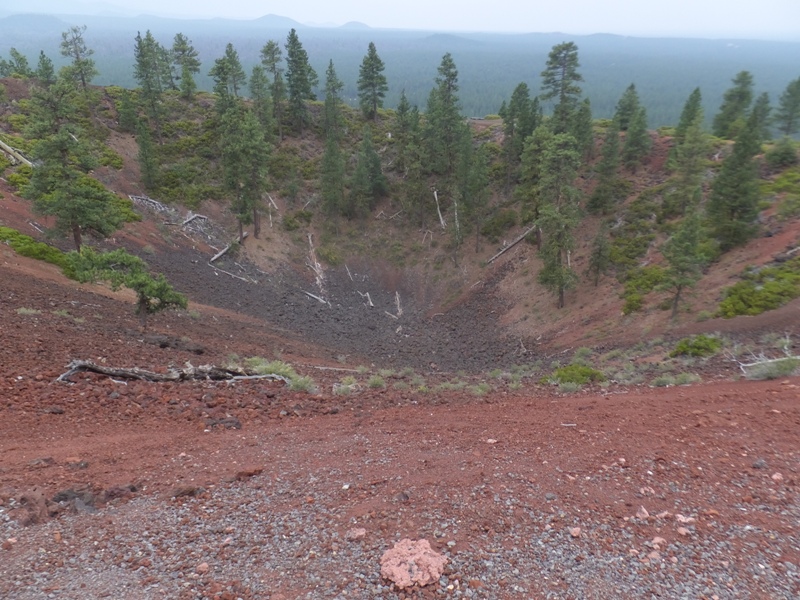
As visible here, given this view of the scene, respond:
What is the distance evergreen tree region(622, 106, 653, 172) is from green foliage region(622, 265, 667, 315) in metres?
15.5

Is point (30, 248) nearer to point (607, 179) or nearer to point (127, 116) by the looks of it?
point (127, 116)

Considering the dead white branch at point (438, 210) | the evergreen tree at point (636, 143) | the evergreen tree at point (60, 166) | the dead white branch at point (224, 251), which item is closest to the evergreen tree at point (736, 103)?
the evergreen tree at point (636, 143)

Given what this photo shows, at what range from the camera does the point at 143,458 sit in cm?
831

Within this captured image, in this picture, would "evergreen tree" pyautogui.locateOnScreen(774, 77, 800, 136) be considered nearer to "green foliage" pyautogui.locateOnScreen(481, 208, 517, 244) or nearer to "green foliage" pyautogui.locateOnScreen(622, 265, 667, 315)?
"green foliage" pyautogui.locateOnScreen(481, 208, 517, 244)

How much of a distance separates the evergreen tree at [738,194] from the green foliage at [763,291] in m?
4.33

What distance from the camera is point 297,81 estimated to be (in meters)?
53.6

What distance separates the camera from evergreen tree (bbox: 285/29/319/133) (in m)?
53.7

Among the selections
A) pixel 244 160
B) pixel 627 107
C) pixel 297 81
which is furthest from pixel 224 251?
pixel 627 107

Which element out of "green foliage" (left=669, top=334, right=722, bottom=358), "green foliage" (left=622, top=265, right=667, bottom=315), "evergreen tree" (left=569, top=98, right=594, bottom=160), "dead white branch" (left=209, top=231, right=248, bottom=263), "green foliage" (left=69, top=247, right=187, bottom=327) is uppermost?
"evergreen tree" (left=569, top=98, right=594, bottom=160)

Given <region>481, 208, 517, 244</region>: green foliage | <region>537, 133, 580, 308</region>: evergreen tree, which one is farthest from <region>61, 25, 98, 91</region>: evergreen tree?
<region>537, 133, 580, 308</region>: evergreen tree

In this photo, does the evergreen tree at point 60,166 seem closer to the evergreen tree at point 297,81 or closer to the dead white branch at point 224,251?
the dead white branch at point 224,251

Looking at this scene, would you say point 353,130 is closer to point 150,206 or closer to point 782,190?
point 150,206

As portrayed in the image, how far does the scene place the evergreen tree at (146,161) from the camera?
A: 3856 cm

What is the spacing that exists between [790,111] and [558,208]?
3964cm
